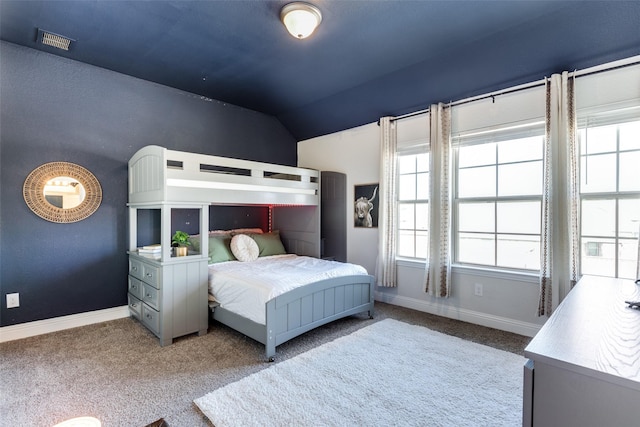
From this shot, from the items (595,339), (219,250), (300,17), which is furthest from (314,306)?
(300,17)

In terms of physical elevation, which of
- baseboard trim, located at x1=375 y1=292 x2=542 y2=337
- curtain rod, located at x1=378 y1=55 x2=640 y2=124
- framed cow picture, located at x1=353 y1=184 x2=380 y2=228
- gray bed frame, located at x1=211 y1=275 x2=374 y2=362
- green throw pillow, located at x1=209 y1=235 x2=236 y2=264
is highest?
curtain rod, located at x1=378 y1=55 x2=640 y2=124

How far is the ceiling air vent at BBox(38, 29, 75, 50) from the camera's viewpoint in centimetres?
267

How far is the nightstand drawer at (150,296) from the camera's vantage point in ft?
9.14

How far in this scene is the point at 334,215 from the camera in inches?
181

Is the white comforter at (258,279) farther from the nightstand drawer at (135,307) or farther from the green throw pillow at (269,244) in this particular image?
the nightstand drawer at (135,307)

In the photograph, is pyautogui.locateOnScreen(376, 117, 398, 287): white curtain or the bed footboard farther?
pyautogui.locateOnScreen(376, 117, 398, 287): white curtain

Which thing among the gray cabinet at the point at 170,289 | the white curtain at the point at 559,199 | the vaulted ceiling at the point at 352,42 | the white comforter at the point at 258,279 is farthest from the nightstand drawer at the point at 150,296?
the white curtain at the point at 559,199

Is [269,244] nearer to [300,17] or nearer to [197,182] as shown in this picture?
[197,182]

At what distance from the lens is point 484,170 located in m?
3.34

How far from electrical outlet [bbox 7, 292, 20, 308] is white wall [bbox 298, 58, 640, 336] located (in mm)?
3653

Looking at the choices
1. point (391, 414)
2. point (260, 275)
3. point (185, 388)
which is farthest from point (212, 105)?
point (391, 414)

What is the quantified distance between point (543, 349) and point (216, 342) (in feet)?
8.48

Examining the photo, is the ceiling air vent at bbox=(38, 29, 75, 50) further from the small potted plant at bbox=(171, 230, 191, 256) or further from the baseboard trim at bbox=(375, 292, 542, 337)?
the baseboard trim at bbox=(375, 292, 542, 337)

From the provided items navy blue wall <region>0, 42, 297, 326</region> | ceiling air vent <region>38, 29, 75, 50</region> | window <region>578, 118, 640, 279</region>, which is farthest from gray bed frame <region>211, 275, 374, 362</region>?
ceiling air vent <region>38, 29, 75, 50</region>
